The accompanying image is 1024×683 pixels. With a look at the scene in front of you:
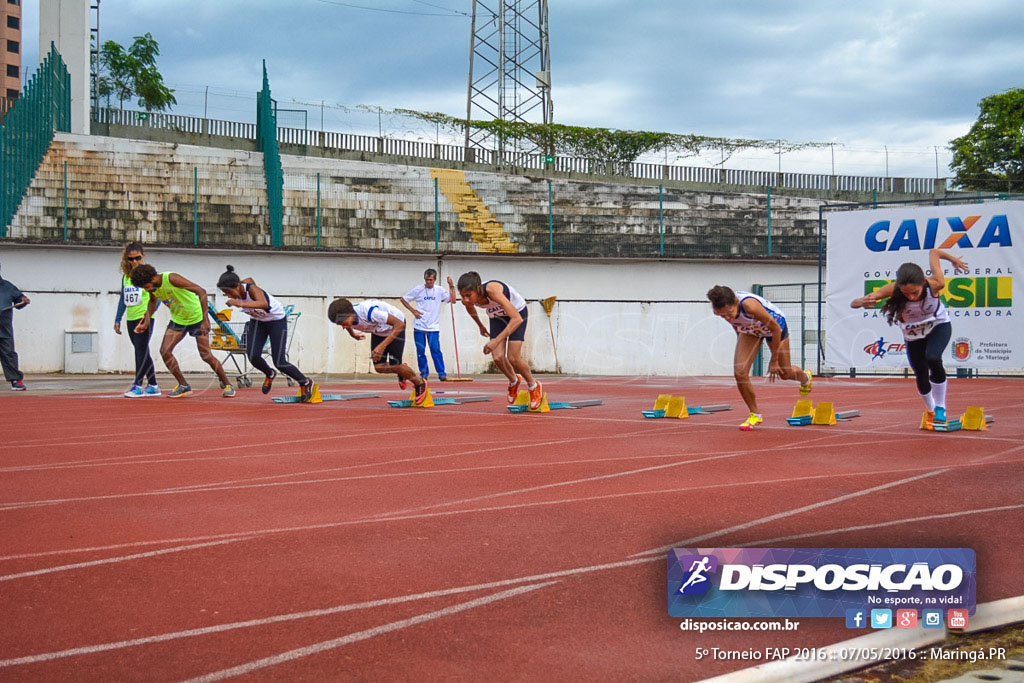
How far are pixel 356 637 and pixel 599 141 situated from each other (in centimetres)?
3858

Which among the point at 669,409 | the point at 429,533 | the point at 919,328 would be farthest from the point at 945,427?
the point at 429,533

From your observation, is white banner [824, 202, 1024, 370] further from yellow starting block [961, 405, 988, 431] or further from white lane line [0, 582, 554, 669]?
white lane line [0, 582, 554, 669]

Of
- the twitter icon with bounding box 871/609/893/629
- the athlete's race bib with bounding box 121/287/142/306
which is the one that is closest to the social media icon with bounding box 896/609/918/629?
the twitter icon with bounding box 871/609/893/629

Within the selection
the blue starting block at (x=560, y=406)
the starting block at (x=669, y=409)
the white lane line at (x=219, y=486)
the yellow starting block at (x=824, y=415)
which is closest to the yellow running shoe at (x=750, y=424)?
the yellow starting block at (x=824, y=415)

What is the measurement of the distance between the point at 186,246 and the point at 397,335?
1248 centimetres

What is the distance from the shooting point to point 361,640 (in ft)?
11.3

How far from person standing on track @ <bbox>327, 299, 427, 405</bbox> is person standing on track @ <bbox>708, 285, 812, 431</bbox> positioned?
4136 millimetres

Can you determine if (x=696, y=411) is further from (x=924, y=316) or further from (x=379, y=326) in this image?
(x=379, y=326)

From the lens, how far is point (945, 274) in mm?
17281

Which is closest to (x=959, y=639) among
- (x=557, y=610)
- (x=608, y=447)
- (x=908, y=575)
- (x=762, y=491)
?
(x=908, y=575)

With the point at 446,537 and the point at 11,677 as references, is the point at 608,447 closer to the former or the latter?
the point at 446,537

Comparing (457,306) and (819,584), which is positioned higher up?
(457,306)

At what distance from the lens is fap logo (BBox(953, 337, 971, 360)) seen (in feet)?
57.0

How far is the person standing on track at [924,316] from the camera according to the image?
29.4ft
